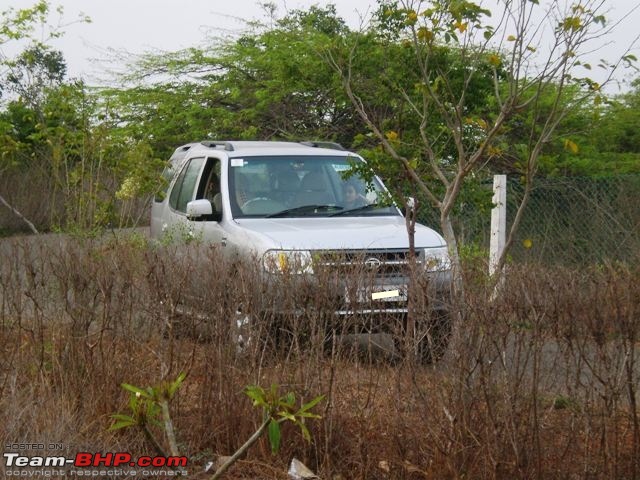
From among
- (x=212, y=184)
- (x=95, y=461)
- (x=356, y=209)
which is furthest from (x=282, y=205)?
(x=95, y=461)

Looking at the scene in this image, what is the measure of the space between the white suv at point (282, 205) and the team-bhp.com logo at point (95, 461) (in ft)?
7.02

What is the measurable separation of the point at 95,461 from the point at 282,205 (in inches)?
171

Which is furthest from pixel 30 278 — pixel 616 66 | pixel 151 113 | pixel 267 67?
pixel 151 113

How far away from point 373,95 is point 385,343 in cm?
573

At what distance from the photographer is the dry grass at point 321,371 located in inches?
193

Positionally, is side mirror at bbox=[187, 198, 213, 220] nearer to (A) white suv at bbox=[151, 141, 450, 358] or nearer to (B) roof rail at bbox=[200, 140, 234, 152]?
(A) white suv at bbox=[151, 141, 450, 358]

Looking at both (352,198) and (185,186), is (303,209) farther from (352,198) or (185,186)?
(185,186)

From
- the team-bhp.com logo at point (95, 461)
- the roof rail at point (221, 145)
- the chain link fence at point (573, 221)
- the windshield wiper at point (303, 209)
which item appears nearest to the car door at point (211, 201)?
the roof rail at point (221, 145)

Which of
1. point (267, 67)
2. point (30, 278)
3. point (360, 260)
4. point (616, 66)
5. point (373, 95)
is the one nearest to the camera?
point (360, 260)

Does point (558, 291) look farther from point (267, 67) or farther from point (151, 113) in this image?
point (151, 113)

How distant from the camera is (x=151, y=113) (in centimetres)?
1870

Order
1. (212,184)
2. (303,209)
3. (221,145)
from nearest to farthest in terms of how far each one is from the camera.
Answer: (303,209), (212,184), (221,145)

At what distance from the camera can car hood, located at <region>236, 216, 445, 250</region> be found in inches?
315

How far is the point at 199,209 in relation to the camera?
9.02 metres
